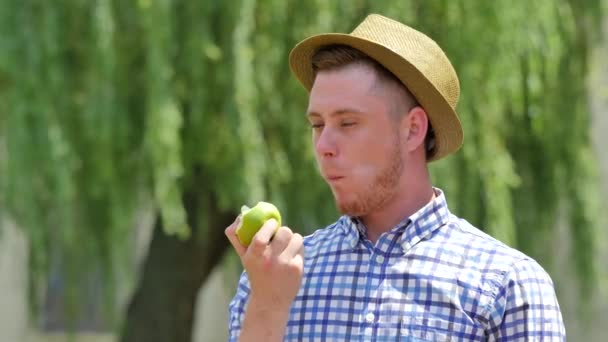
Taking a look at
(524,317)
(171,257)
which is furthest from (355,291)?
(171,257)

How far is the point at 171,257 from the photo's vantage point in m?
6.52

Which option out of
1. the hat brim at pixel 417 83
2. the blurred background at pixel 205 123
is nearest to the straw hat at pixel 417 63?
the hat brim at pixel 417 83

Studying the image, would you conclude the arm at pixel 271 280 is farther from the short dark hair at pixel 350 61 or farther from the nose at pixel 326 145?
the short dark hair at pixel 350 61

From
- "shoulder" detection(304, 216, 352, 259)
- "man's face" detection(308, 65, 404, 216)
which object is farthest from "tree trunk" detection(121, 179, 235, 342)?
"man's face" detection(308, 65, 404, 216)

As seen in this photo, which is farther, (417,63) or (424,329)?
(417,63)

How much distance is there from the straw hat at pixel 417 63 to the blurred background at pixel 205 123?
3132mm

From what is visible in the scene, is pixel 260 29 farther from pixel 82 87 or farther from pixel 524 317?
pixel 524 317

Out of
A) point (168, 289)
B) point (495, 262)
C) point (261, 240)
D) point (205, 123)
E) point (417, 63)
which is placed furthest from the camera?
point (168, 289)

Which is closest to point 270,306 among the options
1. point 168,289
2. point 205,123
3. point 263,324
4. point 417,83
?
point 263,324

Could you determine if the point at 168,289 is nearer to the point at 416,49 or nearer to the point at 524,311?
the point at 416,49

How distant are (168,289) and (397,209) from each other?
15.5 ft

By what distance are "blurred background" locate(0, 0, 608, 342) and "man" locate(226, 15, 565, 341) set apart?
125 inches

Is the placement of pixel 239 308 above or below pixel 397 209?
below

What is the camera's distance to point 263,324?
1.72m
